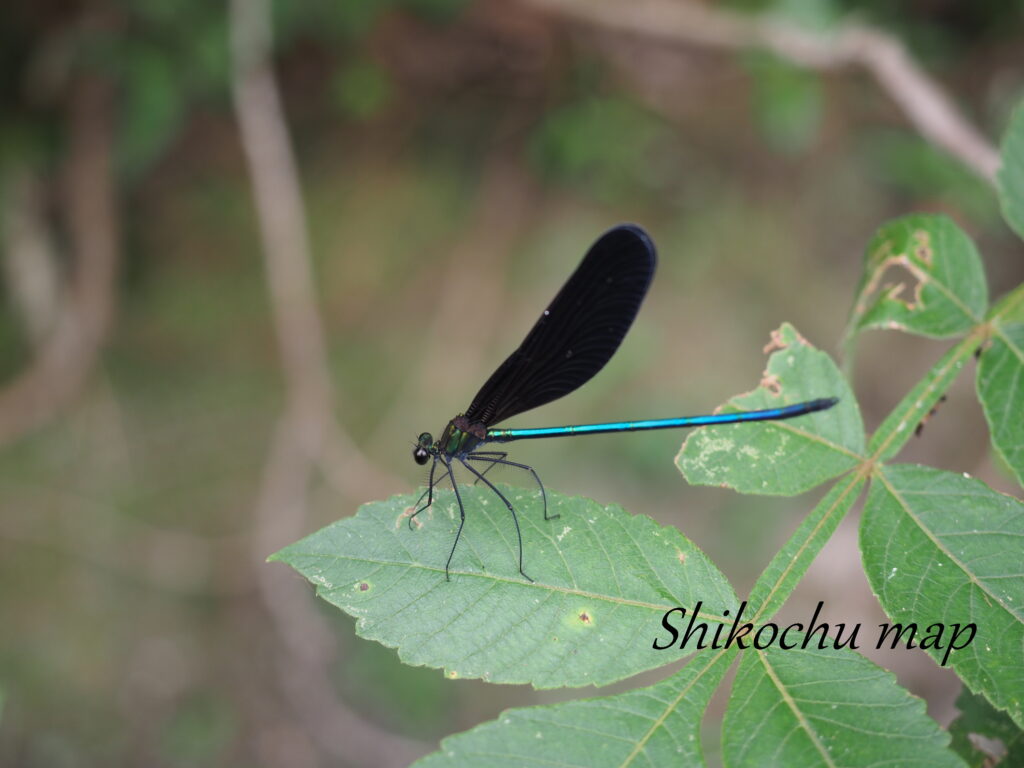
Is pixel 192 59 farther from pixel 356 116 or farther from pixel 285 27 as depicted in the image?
pixel 356 116

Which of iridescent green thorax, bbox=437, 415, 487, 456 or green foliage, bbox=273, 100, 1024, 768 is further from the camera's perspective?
iridescent green thorax, bbox=437, 415, 487, 456

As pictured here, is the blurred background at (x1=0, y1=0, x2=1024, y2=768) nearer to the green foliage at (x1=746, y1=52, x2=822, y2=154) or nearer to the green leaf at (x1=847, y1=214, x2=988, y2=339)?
the green foliage at (x1=746, y1=52, x2=822, y2=154)

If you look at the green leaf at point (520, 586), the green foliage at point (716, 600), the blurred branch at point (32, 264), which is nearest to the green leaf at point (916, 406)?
the green foliage at point (716, 600)

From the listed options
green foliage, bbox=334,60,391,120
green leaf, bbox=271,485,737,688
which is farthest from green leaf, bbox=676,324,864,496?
green foliage, bbox=334,60,391,120

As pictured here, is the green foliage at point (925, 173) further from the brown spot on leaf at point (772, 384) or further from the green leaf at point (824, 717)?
the green leaf at point (824, 717)

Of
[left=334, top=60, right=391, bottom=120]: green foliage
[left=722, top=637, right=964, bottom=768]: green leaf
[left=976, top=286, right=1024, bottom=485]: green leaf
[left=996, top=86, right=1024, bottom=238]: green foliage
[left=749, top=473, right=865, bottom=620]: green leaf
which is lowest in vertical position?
[left=722, top=637, right=964, bottom=768]: green leaf

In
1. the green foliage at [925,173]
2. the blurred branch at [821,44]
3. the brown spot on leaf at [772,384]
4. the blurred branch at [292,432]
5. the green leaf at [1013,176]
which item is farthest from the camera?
the green foliage at [925,173]

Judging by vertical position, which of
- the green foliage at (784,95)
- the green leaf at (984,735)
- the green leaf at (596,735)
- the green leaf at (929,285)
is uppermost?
the green foliage at (784,95)
